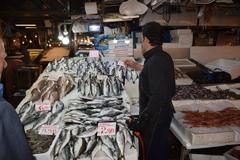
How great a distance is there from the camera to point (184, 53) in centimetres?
736

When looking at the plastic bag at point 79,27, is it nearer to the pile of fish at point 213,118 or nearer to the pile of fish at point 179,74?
the pile of fish at point 179,74

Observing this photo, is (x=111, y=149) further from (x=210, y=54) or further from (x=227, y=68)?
(x=210, y=54)

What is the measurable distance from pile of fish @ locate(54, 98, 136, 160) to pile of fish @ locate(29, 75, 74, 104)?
2.36 feet

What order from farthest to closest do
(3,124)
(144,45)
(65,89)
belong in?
(65,89) → (144,45) → (3,124)

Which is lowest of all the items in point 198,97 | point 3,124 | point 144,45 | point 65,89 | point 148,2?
point 198,97

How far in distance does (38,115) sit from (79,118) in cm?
65

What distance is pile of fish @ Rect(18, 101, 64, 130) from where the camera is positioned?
116 inches

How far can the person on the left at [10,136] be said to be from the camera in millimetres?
1688

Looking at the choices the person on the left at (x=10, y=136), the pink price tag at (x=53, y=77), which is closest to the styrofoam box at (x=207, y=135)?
the pink price tag at (x=53, y=77)

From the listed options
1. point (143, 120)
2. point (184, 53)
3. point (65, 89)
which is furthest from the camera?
point (184, 53)

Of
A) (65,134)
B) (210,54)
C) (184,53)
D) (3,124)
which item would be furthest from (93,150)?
(210,54)

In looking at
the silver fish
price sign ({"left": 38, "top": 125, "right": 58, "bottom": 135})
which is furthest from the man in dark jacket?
price sign ({"left": 38, "top": 125, "right": 58, "bottom": 135})

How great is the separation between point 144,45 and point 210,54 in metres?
4.85

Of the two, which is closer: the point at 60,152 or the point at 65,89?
the point at 60,152
